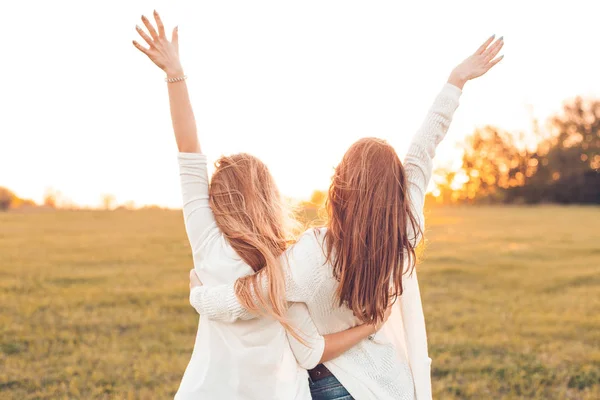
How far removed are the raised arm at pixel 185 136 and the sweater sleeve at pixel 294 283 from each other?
0.24m

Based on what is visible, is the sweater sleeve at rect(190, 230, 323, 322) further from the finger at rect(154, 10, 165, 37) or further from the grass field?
the grass field

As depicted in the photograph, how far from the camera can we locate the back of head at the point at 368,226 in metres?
2.24

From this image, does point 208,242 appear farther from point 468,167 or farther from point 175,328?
point 468,167

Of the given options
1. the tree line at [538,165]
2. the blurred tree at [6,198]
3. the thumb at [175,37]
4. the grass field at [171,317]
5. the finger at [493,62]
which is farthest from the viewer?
the tree line at [538,165]

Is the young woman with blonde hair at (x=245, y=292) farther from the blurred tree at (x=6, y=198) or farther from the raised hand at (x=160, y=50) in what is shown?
the blurred tree at (x=6, y=198)

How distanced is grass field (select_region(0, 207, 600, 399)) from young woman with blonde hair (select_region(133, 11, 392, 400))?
2.94m

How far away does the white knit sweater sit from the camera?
221cm

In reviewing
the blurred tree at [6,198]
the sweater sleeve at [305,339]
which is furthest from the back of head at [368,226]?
the blurred tree at [6,198]

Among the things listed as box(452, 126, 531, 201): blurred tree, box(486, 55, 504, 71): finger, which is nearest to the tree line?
box(452, 126, 531, 201): blurred tree

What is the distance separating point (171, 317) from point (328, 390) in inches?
204

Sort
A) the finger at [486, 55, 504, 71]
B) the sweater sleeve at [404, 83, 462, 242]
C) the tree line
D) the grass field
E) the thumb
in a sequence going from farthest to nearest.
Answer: the tree line
the grass field
the finger at [486, 55, 504, 71]
the thumb
the sweater sleeve at [404, 83, 462, 242]

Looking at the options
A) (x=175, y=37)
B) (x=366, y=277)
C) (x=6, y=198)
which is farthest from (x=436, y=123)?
(x=6, y=198)

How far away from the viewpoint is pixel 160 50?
2559 millimetres

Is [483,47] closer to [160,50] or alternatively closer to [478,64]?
[478,64]
